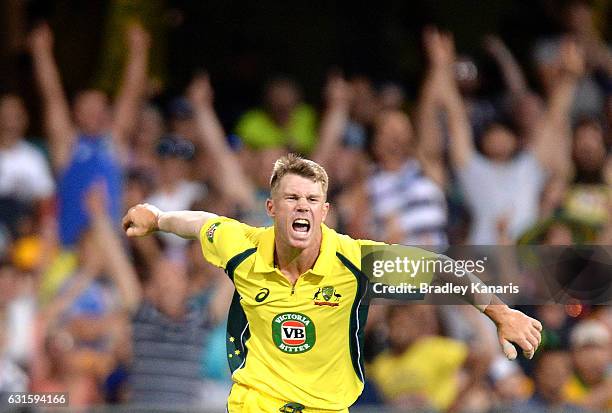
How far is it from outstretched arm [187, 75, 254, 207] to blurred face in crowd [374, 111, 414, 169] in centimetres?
125

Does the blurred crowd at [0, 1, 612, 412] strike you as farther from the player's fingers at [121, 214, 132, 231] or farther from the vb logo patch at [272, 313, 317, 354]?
the vb logo patch at [272, 313, 317, 354]

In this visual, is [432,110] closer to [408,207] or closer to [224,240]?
[408,207]

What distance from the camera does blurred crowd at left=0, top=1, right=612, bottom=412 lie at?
923 centimetres

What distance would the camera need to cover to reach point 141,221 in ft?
20.6

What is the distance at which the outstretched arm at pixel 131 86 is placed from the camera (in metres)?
11.1

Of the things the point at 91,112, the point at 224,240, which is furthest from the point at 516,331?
the point at 91,112

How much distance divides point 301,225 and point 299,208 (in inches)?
3.7

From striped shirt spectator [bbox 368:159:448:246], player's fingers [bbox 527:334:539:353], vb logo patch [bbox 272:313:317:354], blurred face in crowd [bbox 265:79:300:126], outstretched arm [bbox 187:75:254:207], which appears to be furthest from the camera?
blurred face in crowd [bbox 265:79:300:126]

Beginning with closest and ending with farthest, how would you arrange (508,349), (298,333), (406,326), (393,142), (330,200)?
A: (508,349) < (298,333) < (406,326) < (393,142) < (330,200)

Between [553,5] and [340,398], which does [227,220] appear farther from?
[553,5]

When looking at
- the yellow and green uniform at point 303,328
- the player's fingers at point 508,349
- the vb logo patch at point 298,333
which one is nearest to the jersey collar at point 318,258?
the yellow and green uniform at point 303,328

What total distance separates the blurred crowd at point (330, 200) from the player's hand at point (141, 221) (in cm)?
283

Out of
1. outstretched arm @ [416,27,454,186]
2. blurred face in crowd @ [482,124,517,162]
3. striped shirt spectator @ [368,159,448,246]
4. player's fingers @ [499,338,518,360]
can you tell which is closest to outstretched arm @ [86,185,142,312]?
striped shirt spectator @ [368,159,448,246]

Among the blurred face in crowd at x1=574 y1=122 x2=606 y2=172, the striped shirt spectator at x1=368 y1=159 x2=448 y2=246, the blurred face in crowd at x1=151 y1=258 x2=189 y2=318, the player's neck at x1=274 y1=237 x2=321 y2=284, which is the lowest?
the player's neck at x1=274 y1=237 x2=321 y2=284
